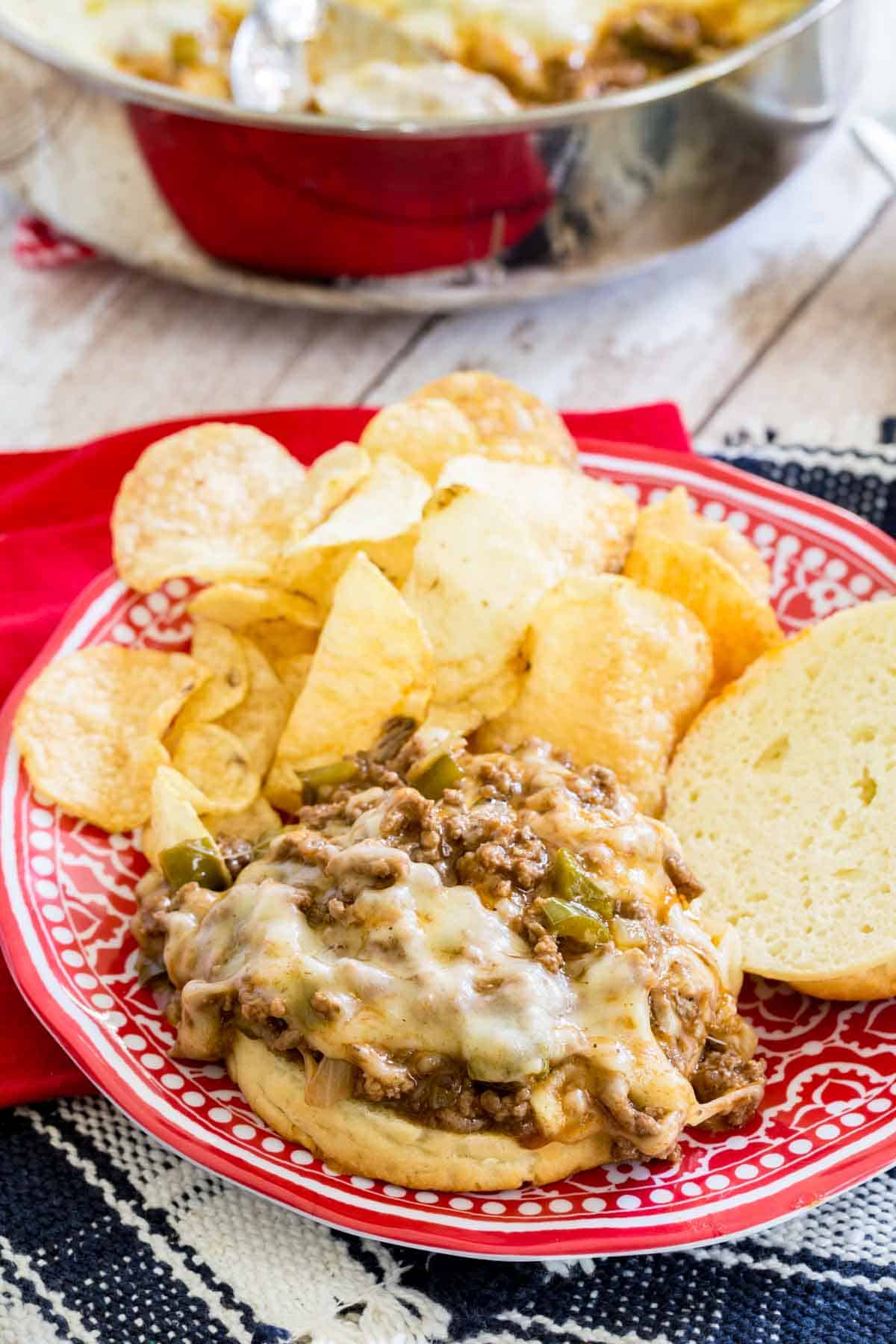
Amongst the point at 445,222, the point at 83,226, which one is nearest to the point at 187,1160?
the point at 445,222

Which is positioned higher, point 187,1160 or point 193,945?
point 193,945

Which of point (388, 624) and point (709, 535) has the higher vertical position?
point (388, 624)

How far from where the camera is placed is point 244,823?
2232 mm

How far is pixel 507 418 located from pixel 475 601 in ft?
1.55

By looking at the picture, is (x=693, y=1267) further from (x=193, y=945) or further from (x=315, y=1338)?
(x=193, y=945)

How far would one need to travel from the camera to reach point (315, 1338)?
1.77 m

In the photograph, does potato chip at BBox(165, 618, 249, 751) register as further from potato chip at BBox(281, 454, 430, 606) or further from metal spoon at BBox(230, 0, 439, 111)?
metal spoon at BBox(230, 0, 439, 111)

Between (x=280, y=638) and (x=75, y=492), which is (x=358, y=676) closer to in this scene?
(x=280, y=638)

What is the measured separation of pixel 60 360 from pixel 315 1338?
243 centimetres

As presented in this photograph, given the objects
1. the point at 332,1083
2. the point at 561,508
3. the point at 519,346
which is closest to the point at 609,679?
the point at 561,508

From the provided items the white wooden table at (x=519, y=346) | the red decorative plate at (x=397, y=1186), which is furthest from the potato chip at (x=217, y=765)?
the white wooden table at (x=519, y=346)

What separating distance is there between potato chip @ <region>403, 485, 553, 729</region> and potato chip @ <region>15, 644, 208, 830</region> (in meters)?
0.37

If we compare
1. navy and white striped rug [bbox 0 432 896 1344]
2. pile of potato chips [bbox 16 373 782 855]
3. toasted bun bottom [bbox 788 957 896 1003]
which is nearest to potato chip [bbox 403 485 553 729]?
pile of potato chips [bbox 16 373 782 855]

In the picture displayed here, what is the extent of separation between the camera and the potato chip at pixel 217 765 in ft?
7.37
